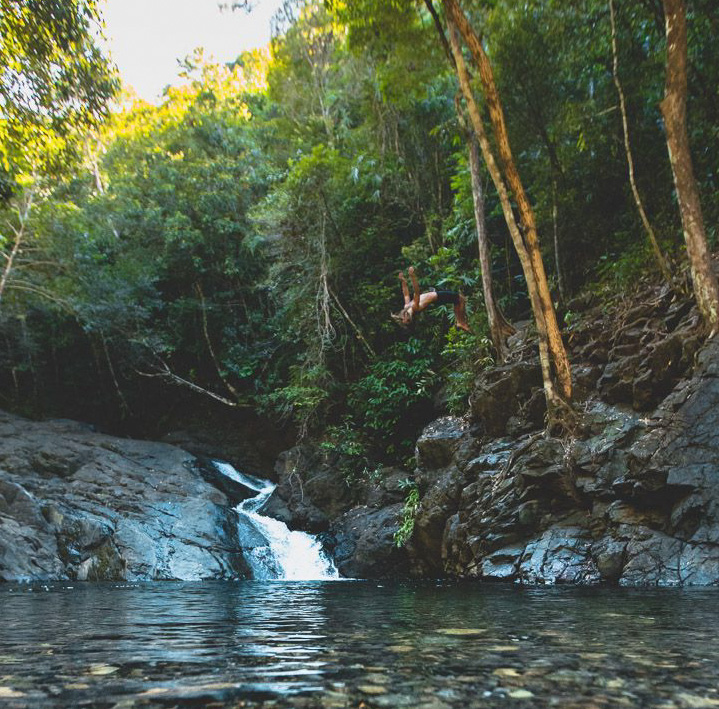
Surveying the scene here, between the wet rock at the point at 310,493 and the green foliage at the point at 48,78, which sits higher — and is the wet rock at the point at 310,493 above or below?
below

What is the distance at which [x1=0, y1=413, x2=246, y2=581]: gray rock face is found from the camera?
1048 cm

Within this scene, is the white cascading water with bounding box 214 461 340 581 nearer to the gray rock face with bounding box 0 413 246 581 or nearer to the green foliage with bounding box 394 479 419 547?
the gray rock face with bounding box 0 413 246 581

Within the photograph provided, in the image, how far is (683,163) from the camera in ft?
26.2

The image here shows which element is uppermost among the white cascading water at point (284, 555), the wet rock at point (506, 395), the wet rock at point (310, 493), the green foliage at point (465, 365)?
the green foliage at point (465, 365)

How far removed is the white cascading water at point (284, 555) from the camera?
39.2ft

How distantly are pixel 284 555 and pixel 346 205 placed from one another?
9.76 m

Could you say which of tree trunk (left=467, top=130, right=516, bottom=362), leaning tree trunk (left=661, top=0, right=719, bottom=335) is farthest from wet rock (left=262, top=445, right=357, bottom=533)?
leaning tree trunk (left=661, top=0, right=719, bottom=335)

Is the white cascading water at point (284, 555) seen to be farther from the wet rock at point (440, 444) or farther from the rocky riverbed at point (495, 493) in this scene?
the wet rock at point (440, 444)

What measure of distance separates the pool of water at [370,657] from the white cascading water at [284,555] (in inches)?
313

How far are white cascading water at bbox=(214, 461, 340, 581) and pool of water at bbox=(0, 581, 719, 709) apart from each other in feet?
26.1

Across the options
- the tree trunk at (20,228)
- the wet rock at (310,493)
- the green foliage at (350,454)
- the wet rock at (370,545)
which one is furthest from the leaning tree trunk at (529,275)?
the tree trunk at (20,228)

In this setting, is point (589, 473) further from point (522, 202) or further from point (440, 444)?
point (522, 202)

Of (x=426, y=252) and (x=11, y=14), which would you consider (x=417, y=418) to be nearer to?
(x=426, y=252)

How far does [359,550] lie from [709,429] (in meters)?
7.11
